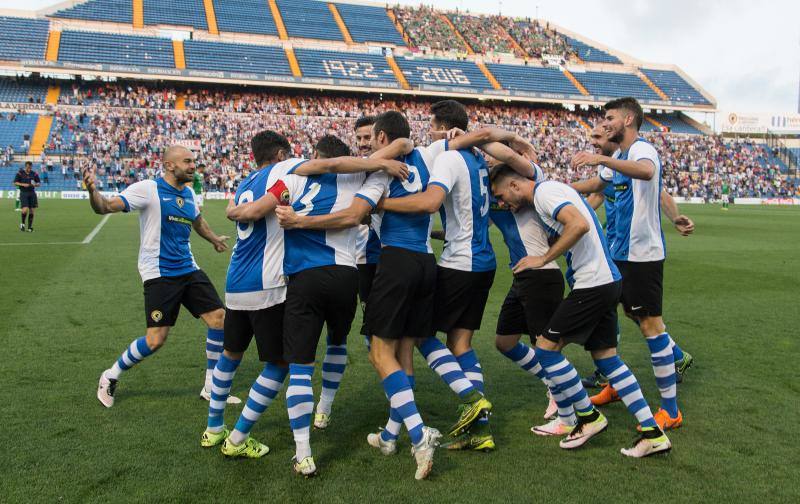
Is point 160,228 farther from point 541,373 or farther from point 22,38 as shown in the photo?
point 22,38

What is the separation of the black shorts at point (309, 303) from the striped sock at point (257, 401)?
243 millimetres

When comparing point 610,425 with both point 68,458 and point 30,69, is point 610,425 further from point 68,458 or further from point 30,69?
point 30,69

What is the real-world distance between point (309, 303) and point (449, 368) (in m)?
1.17

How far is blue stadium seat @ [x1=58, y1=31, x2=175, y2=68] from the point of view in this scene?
2005 inches

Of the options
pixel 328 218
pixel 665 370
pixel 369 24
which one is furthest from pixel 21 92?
pixel 665 370

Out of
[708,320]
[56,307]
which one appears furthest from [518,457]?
[56,307]

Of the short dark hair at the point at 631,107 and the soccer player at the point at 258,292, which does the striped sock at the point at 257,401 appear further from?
the short dark hair at the point at 631,107

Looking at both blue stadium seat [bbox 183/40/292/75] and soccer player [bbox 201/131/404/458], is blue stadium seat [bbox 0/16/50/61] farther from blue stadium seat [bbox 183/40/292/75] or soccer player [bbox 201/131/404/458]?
soccer player [bbox 201/131/404/458]

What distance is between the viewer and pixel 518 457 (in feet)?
14.4

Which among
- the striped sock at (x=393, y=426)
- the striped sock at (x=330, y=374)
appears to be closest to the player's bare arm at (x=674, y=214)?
the striped sock at (x=393, y=426)

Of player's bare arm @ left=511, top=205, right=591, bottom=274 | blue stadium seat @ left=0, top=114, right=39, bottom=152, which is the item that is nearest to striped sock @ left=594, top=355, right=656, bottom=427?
player's bare arm @ left=511, top=205, right=591, bottom=274

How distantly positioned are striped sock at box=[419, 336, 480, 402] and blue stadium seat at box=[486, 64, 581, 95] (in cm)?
5902

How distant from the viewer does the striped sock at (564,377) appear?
14.9 ft

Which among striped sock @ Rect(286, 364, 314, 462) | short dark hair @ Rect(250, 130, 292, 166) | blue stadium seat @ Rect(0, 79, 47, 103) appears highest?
blue stadium seat @ Rect(0, 79, 47, 103)
